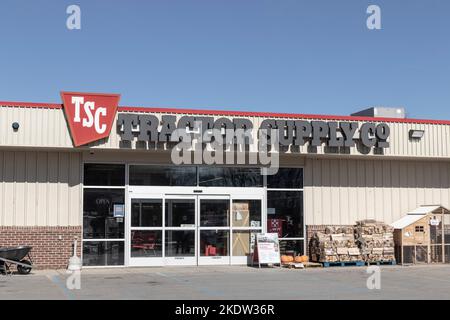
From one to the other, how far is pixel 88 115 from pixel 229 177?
17.7ft

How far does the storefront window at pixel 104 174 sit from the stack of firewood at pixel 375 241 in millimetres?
8281

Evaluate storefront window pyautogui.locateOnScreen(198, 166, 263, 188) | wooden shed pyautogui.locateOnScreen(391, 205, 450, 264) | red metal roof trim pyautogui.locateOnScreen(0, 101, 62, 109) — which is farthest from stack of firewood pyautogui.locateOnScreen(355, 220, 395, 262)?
red metal roof trim pyautogui.locateOnScreen(0, 101, 62, 109)

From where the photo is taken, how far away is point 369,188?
23.5 metres

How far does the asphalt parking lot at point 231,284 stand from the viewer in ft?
46.0

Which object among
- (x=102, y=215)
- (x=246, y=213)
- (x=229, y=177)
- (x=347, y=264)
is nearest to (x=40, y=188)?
(x=102, y=215)

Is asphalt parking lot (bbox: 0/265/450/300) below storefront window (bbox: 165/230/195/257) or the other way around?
below

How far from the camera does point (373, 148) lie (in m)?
22.4

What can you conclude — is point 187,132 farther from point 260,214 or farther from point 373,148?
point 373,148

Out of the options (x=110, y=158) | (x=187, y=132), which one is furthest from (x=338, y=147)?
(x=110, y=158)

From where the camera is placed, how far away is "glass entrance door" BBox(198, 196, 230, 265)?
21.9 meters

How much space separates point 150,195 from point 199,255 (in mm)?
2615

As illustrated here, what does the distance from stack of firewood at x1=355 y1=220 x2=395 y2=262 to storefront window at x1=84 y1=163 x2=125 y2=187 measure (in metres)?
8.28

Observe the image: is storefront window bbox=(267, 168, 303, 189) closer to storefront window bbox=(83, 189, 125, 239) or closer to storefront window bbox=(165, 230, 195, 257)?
storefront window bbox=(165, 230, 195, 257)

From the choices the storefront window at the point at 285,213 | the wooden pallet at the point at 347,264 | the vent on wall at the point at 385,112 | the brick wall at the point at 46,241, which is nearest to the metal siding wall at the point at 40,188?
the brick wall at the point at 46,241
